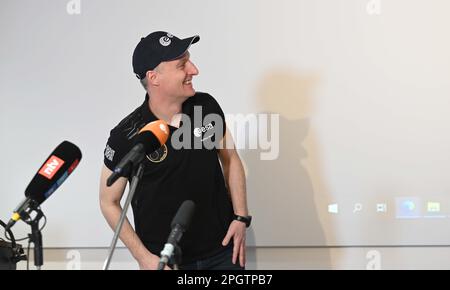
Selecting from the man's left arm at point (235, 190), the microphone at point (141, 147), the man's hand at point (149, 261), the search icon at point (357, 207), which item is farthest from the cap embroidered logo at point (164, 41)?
the search icon at point (357, 207)

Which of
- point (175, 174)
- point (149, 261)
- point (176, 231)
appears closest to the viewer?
point (176, 231)

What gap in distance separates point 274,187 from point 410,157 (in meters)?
0.65

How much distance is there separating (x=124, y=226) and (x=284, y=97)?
1155 millimetres

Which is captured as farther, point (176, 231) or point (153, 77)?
point (153, 77)

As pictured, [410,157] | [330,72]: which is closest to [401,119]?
[410,157]

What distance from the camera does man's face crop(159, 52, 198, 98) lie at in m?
2.44

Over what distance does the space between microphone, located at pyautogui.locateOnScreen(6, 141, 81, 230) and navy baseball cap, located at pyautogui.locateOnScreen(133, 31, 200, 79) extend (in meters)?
0.79

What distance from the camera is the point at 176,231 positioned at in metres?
1.64

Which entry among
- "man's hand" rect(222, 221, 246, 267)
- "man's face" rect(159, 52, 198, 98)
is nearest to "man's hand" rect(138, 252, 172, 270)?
"man's hand" rect(222, 221, 246, 267)

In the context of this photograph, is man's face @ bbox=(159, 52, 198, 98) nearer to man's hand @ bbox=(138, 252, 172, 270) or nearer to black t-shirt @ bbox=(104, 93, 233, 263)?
black t-shirt @ bbox=(104, 93, 233, 263)

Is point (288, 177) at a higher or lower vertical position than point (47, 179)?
lower

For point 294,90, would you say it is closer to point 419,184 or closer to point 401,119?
point 401,119

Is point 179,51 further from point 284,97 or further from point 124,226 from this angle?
point 284,97

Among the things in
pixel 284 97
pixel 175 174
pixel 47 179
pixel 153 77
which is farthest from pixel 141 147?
pixel 284 97
